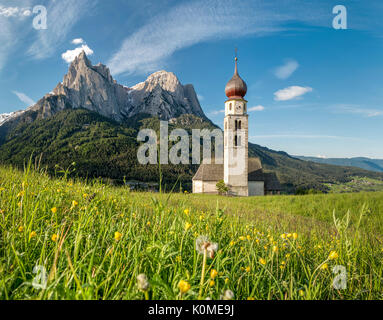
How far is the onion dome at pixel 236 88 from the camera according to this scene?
40469 mm

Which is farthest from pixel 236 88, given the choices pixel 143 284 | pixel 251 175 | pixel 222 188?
pixel 143 284

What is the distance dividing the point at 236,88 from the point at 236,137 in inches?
400

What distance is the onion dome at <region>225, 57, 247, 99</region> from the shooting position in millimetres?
40469

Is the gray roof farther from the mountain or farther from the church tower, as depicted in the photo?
the mountain

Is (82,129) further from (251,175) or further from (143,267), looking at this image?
(143,267)

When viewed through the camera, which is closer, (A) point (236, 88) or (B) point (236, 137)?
(A) point (236, 88)

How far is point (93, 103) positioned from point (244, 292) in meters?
211

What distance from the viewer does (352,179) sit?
164750 millimetres

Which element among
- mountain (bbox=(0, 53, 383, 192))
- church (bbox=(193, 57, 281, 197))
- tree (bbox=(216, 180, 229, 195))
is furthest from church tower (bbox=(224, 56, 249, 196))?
mountain (bbox=(0, 53, 383, 192))

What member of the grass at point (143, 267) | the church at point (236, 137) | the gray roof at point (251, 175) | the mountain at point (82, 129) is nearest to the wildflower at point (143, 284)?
the grass at point (143, 267)

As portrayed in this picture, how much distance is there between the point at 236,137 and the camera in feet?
136

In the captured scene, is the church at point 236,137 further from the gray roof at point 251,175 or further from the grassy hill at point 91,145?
the grassy hill at point 91,145

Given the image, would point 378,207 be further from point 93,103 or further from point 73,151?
point 93,103
